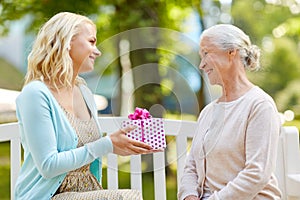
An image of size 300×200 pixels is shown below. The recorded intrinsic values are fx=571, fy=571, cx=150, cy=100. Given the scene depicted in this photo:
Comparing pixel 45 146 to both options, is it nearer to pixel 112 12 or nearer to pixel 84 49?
pixel 84 49

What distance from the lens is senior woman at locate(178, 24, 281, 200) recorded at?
5.38 feet

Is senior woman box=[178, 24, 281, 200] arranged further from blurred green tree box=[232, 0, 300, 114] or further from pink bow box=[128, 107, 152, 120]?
blurred green tree box=[232, 0, 300, 114]

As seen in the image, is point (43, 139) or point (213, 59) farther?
point (213, 59)

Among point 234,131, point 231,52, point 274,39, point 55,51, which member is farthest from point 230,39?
point 274,39

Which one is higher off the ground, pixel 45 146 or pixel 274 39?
pixel 45 146

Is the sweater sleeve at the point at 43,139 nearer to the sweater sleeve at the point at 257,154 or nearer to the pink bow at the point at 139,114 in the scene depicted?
the pink bow at the point at 139,114

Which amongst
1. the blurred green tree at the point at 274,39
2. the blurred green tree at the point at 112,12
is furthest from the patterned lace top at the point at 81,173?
the blurred green tree at the point at 274,39

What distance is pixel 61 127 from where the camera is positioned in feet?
5.47

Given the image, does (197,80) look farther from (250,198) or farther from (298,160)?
(298,160)

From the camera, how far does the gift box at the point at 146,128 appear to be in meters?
1.58

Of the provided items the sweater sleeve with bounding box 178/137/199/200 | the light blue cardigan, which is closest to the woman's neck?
the sweater sleeve with bounding box 178/137/199/200

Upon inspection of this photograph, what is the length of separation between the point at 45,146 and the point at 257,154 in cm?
60

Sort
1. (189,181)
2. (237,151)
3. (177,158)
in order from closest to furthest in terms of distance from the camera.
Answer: (237,151) < (189,181) < (177,158)

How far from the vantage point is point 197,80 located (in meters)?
1.69
